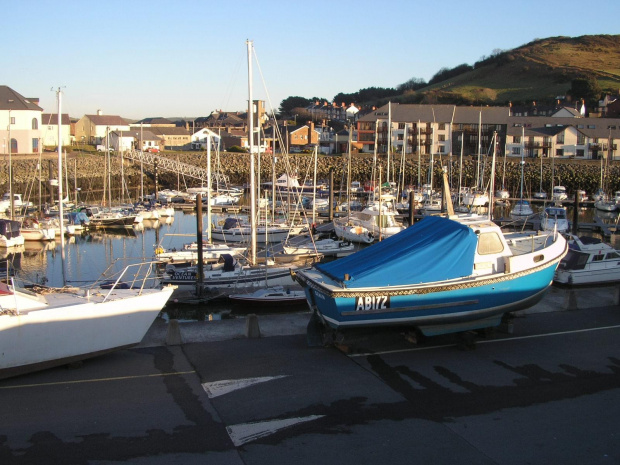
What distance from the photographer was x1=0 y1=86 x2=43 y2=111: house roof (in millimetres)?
79500

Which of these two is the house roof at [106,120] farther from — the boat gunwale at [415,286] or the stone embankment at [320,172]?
the boat gunwale at [415,286]

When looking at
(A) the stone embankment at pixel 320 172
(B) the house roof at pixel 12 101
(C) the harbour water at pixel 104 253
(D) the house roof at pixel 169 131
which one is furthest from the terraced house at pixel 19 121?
(C) the harbour water at pixel 104 253

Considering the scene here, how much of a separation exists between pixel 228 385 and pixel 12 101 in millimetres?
81843

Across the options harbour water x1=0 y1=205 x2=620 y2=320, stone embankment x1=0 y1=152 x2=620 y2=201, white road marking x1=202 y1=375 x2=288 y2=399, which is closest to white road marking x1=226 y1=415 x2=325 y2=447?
white road marking x1=202 y1=375 x2=288 y2=399

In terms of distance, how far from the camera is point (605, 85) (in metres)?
136

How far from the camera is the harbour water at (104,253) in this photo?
84.6ft

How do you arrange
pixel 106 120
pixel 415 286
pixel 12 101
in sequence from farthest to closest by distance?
pixel 106 120
pixel 12 101
pixel 415 286

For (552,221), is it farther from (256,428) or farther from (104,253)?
(256,428)

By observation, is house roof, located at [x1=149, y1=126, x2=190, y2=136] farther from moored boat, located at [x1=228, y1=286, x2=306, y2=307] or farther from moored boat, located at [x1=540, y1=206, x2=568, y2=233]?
moored boat, located at [x1=228, y1=286, x2=306, y2=307]

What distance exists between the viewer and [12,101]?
264 ft

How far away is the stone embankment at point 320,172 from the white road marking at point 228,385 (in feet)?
185

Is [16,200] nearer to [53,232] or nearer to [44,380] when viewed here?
[53,232]

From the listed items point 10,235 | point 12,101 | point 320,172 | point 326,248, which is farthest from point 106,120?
point 326,248

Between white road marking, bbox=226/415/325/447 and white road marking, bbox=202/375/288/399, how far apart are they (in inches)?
49.2
